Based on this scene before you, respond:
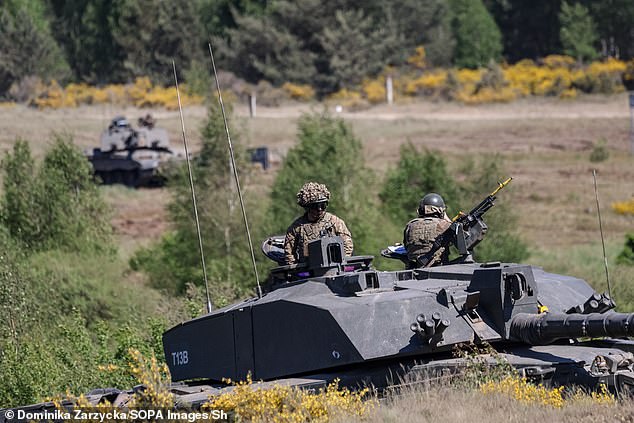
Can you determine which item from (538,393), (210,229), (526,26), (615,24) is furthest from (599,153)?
(538,393)

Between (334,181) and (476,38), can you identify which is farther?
(476,38)

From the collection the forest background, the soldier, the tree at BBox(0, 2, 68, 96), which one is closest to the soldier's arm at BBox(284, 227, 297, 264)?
the soldier

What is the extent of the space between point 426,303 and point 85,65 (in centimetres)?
7910

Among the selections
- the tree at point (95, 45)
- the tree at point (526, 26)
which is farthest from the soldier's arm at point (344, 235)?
the tree at point (526, 26)

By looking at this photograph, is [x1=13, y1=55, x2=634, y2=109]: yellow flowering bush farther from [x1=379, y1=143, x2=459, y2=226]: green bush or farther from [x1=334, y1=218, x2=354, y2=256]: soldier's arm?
[x1=334, y1=218, x2=354, y2=256]: soldier's arm

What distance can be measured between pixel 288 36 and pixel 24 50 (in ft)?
55.0

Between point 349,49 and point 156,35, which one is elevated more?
point 156,35

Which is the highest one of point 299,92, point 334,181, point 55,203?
point 299,92

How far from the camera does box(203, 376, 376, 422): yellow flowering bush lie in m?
11.3

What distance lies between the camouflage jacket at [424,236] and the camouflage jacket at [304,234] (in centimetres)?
70

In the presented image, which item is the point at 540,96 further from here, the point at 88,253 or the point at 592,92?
the point at 88,253

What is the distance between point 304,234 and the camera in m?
14.6

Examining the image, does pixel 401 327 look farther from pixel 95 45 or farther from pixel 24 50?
pixel 95 45

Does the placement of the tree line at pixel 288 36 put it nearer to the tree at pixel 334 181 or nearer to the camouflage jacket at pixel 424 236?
the tree at pixel 334 181
